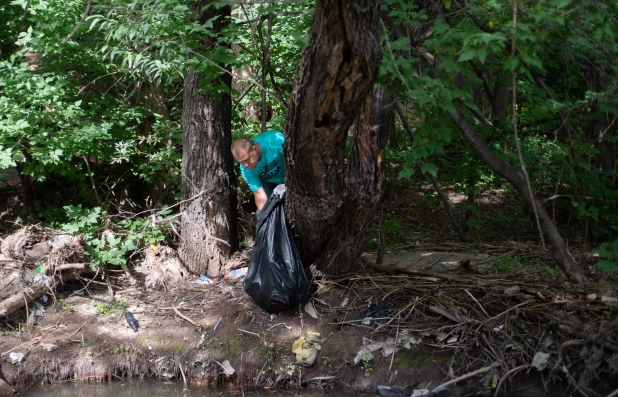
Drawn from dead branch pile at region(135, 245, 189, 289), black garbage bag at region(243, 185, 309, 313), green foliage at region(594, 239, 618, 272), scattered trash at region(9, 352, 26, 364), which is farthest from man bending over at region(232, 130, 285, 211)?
green foliage at region(594, 239, 618, 272)

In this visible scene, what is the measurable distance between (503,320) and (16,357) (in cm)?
414

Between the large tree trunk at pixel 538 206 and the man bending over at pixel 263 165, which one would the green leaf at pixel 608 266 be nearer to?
the large tree trunk at pixel 538 206

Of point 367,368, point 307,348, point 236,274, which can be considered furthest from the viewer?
point 236,274

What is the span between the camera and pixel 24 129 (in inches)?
252

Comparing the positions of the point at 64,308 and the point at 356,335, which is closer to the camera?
the point at 356,335

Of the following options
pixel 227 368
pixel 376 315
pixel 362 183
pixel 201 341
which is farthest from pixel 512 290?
pixel 201 341

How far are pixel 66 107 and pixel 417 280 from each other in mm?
4023

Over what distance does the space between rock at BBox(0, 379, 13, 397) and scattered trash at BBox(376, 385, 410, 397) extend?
298 centimetres

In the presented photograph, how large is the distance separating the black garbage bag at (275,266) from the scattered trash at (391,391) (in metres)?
1.06

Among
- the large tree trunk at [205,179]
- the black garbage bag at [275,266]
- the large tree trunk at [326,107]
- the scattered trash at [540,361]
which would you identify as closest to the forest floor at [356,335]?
the scattered trash at [540,361]

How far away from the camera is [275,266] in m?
5.64

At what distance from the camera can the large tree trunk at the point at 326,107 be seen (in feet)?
13.7

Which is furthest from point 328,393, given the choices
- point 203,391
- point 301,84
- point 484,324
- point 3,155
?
point 3,155

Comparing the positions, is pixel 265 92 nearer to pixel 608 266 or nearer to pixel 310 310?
pixel 310 310
